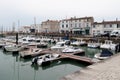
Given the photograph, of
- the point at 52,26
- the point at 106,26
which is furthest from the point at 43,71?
the point at 52,26

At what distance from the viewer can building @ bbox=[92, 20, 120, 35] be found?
49.7 meters

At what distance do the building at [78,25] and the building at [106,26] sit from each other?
282cm

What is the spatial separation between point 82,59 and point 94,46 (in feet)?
54.8

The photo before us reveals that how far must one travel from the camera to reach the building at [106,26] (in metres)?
49.7

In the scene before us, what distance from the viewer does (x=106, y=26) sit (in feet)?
171

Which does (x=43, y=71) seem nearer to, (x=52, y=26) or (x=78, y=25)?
(x=78, y=25)

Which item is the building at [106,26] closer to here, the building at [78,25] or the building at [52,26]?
the building at [78,25]

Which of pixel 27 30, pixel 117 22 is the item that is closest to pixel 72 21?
pixel 117 22

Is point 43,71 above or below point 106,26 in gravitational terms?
below

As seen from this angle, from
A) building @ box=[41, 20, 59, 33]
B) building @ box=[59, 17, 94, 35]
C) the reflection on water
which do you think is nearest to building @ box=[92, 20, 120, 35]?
building @ box=[59, 17, 94, 35]

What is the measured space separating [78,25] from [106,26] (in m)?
13.2

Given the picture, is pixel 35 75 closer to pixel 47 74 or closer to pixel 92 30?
pixel 47 74

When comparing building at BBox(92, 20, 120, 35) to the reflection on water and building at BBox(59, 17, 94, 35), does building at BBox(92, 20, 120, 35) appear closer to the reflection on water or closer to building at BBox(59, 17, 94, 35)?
building at BBox(59, 17, 94, 35)

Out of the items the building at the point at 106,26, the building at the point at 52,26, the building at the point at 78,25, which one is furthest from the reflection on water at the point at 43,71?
the building at the point at 52,26
